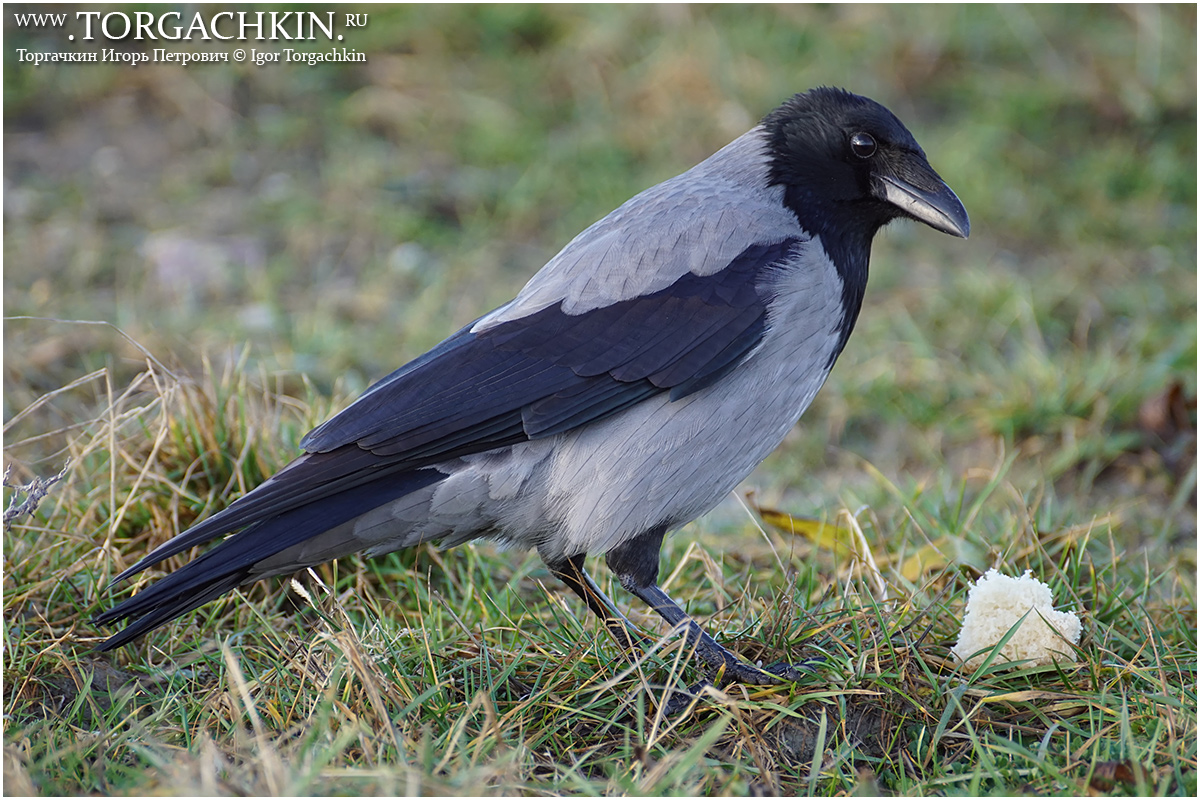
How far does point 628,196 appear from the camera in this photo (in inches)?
259

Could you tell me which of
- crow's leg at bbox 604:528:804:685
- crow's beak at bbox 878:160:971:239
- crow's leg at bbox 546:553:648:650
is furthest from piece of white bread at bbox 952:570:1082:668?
crow's beak at bbox 878:160:971:239

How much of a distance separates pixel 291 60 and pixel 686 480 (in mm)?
5340

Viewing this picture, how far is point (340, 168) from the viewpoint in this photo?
6844 millimetres

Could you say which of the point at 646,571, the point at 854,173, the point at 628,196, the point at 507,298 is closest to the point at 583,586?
the point at 646,571

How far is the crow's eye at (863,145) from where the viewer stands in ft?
11.4

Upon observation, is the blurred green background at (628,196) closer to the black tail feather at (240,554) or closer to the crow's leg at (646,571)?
the black tail feather at (240,554)

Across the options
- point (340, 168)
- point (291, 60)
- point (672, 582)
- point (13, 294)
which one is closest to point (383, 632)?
point (672, 582)

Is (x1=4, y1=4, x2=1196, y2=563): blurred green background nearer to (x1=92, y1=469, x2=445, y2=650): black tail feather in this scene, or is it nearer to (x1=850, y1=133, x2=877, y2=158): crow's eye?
(x1=92, y1=469, x2=445, y2=650): black tail feather

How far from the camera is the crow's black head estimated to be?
11.3ft

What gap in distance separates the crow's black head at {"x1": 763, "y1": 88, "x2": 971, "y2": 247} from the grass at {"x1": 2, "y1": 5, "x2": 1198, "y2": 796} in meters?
0.99

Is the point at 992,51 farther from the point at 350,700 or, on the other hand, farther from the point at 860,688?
the point at 350,700

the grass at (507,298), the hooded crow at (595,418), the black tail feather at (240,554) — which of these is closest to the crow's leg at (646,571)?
the hooded crow at (595,418)

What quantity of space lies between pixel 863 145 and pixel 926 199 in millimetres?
251

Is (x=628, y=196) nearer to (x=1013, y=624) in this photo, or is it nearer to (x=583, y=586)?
(x=583, y=586)
